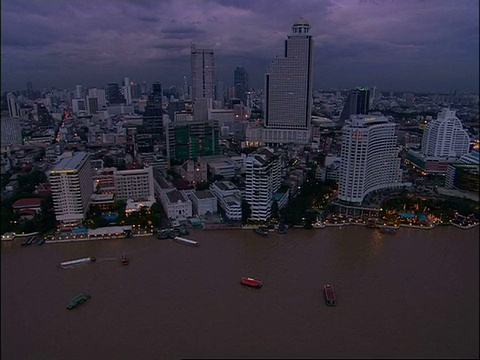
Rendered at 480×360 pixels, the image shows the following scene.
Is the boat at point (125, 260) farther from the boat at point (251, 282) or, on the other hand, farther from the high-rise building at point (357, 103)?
the high-rise building at point (357, 103)

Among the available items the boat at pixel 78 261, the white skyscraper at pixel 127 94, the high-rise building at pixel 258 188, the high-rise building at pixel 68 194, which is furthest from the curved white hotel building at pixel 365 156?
the white skyscraper at pixel 127 94

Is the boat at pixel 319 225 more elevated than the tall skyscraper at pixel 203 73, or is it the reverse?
the tall skyscraper at pixel 203 73

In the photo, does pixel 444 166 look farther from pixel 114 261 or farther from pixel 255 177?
pixel 114 261

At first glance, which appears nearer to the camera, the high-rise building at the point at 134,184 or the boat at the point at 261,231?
the boat at the point at 261,231

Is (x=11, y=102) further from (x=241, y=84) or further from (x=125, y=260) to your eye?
(x=241, y=84)

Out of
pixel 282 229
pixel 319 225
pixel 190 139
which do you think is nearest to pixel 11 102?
pixel 282 229

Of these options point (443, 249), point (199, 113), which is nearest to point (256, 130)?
point (199, 113)
